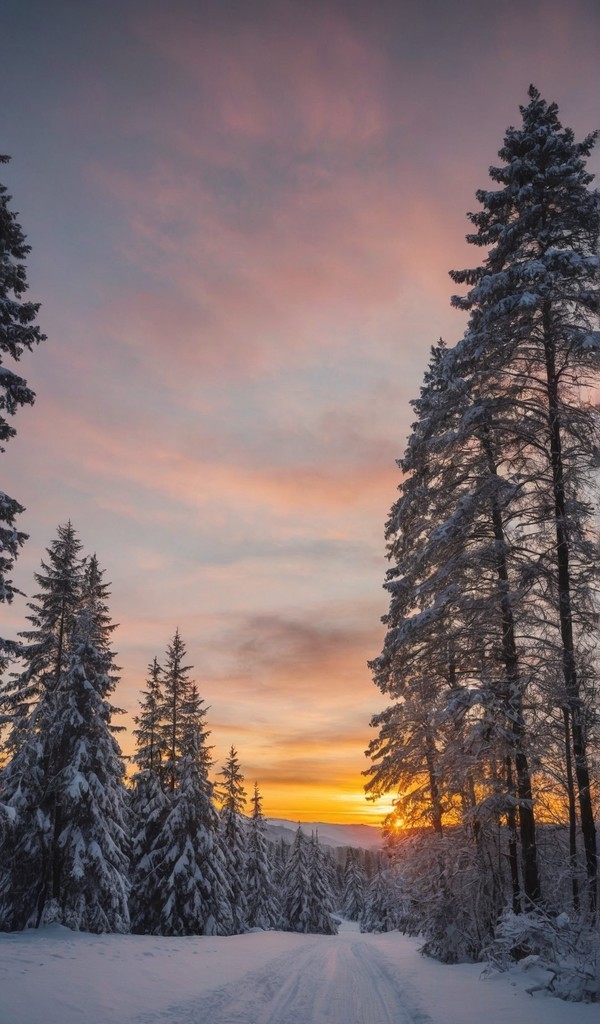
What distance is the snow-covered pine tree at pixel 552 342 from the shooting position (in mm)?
11820

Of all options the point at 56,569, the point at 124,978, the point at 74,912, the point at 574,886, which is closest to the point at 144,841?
the point at 74,912

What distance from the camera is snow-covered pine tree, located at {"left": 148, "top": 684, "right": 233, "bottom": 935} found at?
28.0 metres

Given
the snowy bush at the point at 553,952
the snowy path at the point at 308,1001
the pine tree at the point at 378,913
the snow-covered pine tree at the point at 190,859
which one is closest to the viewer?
the snowy bush at the point at 553,952

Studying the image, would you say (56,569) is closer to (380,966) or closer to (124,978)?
(124,978)

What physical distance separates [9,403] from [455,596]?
1111 cm

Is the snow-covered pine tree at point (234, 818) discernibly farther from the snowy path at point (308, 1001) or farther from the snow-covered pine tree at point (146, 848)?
the snowy path at point (308, 1001)

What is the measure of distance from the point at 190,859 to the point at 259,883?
21.3 m

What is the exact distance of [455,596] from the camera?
13109 mm

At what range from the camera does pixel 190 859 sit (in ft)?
94.0

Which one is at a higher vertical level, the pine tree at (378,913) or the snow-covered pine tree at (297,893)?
the snow-covered pine tree at (297,893)

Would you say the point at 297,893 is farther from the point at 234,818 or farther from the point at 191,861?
the point at 191,861

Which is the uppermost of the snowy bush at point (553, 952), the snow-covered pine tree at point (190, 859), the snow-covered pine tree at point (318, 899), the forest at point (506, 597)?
the forest at point (506, 597)

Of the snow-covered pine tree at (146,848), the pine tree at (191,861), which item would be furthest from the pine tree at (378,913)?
the snow-covered pine tree at (146,848)

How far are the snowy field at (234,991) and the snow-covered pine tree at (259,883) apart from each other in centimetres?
3265
